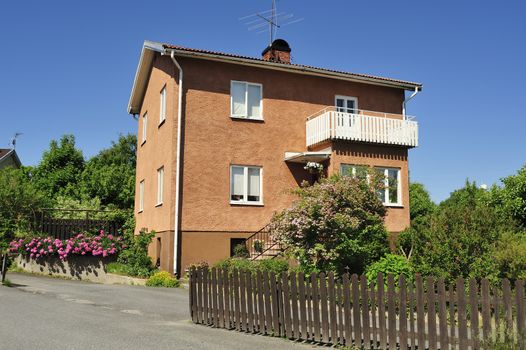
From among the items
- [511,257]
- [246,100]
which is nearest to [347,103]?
[246,100]

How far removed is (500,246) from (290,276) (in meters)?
5.40

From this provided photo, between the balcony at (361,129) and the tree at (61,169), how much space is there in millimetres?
22295

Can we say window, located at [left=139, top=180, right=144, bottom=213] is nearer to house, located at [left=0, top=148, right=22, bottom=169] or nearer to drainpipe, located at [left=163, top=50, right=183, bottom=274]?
drainpipe, located at [left=163, top=50, right=183, bottom=274]

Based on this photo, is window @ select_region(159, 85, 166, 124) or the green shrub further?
window @ select_region(159, 85, 166, 124)

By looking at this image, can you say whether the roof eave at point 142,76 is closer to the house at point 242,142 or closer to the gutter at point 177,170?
the house at point 242,142

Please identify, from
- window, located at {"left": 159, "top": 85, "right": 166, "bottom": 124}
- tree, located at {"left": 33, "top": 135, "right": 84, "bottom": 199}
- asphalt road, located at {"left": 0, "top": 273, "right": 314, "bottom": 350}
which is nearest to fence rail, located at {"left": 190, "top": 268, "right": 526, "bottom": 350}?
asphalt road, located at {"left": 0, "top": 273, "right": 314, "bottom": 350}

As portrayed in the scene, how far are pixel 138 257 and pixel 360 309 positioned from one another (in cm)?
1329

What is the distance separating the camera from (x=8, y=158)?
5388 cm

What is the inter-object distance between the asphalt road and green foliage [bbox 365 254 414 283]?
510 centimetres

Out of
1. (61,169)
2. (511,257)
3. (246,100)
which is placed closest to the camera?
(511,257)

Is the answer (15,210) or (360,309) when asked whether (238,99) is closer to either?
(15,210)

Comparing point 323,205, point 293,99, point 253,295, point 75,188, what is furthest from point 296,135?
point 75,188

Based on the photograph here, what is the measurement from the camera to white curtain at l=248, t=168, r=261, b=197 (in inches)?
805

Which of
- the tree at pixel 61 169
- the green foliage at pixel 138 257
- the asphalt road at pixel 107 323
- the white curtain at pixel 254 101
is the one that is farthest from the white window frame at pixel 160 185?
the tree at pixel 61 169
